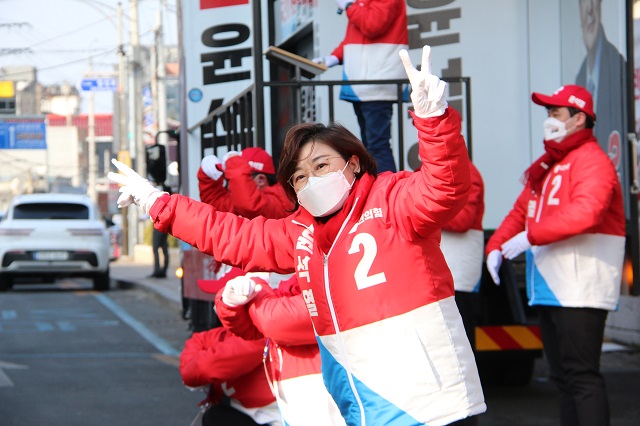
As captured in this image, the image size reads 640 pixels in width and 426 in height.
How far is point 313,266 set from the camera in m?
3.72

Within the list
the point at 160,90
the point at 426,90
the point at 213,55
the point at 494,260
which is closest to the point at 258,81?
the point at 494,260

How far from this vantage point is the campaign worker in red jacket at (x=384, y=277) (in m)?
3.48

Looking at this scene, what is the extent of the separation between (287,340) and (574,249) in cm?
204

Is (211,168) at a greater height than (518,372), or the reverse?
(211,168)

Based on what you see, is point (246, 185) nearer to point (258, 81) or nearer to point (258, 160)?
point (258, 160)

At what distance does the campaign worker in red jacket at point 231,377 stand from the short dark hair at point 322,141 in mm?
1315

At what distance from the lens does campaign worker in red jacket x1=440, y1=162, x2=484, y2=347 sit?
684 cm

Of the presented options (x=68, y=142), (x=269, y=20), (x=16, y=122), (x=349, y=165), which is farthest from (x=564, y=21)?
(x=68, y=142)

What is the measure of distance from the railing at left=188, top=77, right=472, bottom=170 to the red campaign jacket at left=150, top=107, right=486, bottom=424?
2773 millimetres

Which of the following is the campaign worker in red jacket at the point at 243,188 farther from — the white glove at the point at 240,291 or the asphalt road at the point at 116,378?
the asphalt road at the point at 116,378

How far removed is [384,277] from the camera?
3.57m

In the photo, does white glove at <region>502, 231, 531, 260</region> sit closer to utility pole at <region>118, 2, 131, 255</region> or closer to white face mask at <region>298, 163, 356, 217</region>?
white face mask at <region>298, 163, 356, 217</region>

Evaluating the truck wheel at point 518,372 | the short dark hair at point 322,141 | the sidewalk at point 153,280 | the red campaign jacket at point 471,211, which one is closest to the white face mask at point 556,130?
the red campaign jacket at point 471,211

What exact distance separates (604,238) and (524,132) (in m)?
2.78
